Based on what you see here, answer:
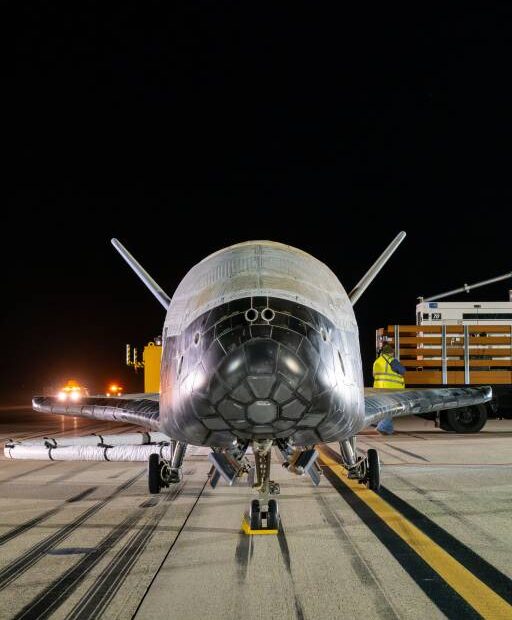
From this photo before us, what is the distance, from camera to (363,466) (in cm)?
877

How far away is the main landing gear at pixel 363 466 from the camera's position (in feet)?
27.9

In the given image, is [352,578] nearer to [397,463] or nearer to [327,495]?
[327,495]

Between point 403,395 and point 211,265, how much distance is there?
17.2ft

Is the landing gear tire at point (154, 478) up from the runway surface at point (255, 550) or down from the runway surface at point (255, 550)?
up

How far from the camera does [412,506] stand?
24.9ft

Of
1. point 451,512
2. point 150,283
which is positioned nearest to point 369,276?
point 150,283

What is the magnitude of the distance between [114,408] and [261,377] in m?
5.62

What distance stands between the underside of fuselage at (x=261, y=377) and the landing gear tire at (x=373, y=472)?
288 cm

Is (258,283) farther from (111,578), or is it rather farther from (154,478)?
(154,478)

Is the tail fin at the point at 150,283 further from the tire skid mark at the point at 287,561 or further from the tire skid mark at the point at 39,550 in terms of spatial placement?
the tire skid mark at the point at 287,561

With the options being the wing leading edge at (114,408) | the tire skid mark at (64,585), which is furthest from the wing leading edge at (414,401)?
the tire skid mark at (64,585)

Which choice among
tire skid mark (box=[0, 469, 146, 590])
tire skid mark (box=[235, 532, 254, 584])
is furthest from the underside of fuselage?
tire skid mark (box=[0, 469, 146, 590])

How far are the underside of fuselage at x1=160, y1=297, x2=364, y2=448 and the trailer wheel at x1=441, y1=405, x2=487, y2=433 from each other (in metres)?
13.5

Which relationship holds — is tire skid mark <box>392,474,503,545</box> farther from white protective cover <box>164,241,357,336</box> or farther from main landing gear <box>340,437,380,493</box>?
white protective cover <box>164,241,357,336</box>
